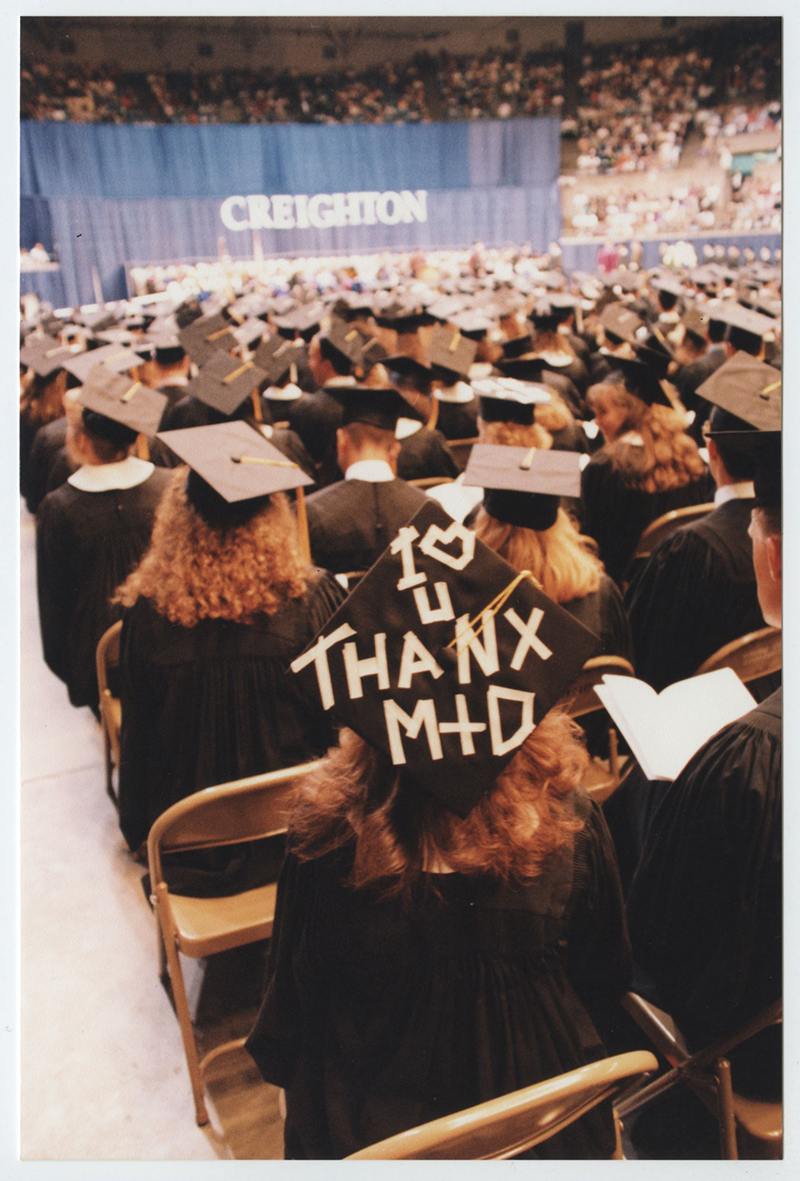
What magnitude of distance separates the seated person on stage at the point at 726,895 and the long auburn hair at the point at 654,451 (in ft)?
8.20

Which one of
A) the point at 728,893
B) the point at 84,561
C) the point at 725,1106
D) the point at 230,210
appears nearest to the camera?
the point at 725,1106

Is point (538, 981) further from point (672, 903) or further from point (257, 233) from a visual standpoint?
point (257, 233)

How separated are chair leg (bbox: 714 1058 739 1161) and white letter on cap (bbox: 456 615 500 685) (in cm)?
92

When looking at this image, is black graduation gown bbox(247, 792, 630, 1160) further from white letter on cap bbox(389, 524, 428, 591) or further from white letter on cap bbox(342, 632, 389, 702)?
white letter on cap bbox(389, 524, 428, 591)

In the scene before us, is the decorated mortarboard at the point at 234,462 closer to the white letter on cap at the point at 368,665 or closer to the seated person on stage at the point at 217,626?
→ the seated person on stage at the point at 217,626

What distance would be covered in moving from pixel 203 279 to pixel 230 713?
16.8 metres

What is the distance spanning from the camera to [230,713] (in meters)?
2.45

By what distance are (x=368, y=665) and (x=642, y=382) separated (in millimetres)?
3209

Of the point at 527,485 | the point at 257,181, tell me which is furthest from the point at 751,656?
the point at 257,181

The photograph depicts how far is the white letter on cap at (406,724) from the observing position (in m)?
1.30

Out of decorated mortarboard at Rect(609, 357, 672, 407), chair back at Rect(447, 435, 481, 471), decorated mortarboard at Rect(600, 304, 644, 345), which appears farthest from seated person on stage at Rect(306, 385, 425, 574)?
decorated mortarboard at Rect(600, 304, 644, 345)

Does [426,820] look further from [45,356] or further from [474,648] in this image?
[45,356]

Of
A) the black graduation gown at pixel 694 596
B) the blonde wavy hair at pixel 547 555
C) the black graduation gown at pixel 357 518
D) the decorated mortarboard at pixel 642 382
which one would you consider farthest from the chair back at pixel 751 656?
the decorated mortarboard at pixel 642 382

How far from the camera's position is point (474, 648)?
4.39 ft
